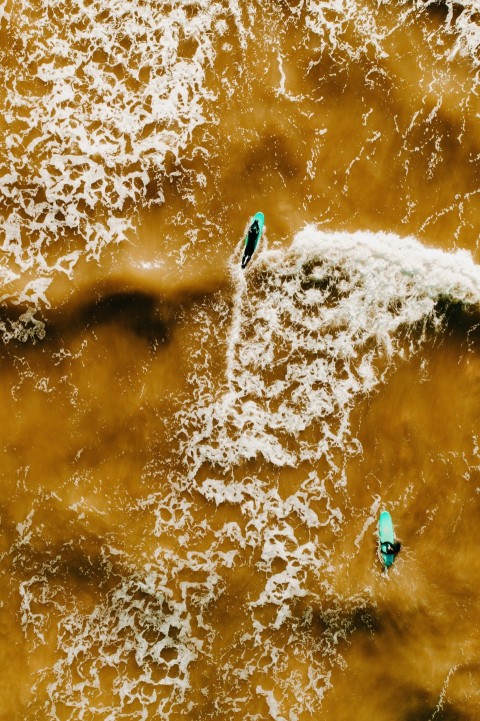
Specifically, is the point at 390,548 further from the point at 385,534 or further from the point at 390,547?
the point at 385,534

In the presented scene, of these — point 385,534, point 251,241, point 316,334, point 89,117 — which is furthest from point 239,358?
point 89,117

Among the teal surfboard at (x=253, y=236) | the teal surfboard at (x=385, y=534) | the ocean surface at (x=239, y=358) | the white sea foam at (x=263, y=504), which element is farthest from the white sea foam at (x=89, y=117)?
the teal surfboard at (x=385, y=534)

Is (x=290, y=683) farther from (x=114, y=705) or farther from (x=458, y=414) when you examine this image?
(x=458, y=414)

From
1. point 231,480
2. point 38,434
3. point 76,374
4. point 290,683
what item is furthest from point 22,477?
point 290,683

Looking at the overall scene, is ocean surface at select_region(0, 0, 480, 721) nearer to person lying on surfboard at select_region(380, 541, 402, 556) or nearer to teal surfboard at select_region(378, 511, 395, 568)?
teal surfboard at select_region(378, 511, 395, 568)

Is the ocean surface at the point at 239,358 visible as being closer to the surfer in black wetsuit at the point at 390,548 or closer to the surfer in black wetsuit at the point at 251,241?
the surfer in black wetsuit at the point at 251,241

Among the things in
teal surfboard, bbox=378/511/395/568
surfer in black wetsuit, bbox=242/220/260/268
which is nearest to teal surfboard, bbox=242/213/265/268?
surfer in black wetsuit, bbox=242/220/260/268

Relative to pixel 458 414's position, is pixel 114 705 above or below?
below
